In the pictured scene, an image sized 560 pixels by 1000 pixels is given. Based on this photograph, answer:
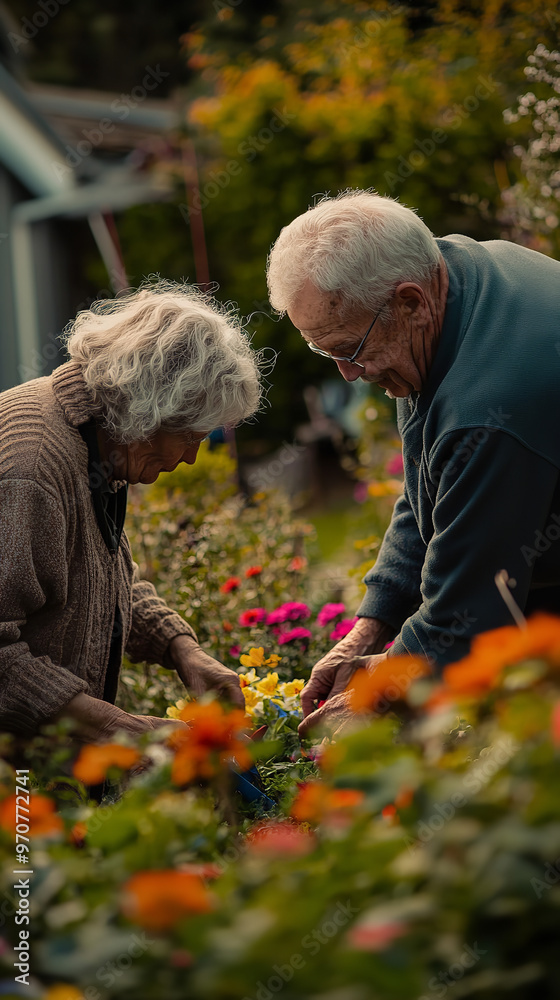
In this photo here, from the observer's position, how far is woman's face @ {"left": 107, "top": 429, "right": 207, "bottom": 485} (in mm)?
2109

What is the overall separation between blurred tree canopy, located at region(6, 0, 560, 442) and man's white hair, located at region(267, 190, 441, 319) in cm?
314

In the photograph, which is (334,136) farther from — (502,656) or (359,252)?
(502,656)

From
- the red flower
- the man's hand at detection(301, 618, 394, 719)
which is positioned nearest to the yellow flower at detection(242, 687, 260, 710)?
the man's hand at detection(301, 618, 394, 719)

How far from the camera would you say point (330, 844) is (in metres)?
0.94

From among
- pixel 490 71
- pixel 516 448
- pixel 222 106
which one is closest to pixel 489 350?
pixel 516 448

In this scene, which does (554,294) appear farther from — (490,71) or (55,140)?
(55,140)

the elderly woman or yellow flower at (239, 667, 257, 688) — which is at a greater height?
the elderly woman

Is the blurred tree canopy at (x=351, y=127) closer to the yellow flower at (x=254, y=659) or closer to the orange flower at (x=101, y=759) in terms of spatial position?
the yellow flower at (x=254, y=659)

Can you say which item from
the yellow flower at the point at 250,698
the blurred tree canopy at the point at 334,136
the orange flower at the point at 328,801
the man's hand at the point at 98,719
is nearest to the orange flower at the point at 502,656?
the orange flower at the point at 328,801

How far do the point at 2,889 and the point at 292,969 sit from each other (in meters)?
0.34

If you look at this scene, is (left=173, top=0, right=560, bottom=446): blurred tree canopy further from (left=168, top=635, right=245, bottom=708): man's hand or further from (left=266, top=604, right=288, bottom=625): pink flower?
(left=168, top=635, right=245, bottom=708): man's hand

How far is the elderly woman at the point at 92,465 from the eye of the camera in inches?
74.3

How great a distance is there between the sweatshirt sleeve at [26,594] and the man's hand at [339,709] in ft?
1.83

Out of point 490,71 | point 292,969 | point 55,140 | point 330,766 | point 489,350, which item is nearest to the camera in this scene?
point 292,969
